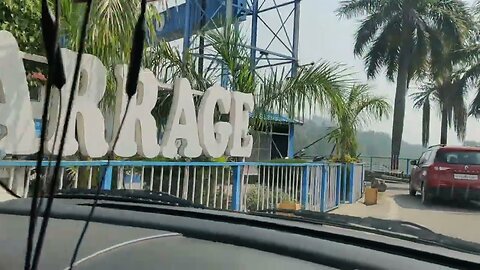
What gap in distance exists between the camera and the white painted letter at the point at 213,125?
23.5ft

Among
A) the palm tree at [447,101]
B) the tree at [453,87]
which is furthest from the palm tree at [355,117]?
the palm tree at [447,101]

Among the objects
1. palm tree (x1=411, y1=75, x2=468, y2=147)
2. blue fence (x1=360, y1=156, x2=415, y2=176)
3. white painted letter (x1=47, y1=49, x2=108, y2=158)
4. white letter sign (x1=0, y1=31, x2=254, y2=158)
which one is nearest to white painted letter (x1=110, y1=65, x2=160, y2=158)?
white letter sign (x1=0, y1=31, x2=254, y2=158)

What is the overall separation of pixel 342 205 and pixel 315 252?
11044 millimetres

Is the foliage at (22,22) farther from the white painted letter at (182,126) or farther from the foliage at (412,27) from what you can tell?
the foliage at (412,27)

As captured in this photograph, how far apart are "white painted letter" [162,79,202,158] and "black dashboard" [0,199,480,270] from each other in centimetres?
437

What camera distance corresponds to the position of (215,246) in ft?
5.91

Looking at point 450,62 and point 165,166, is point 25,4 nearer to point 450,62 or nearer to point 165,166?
point 165,166

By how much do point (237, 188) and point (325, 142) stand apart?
8159 mm

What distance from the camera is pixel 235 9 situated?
15.2 metres

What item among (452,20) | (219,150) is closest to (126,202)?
(219,150)

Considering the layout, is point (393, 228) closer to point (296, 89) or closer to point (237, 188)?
point (237, 188)

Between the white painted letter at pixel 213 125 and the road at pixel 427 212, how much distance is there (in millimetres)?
2736

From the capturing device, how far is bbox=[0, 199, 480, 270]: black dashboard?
165 cm

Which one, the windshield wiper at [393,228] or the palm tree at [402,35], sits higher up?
the palm tree at [402,35]
